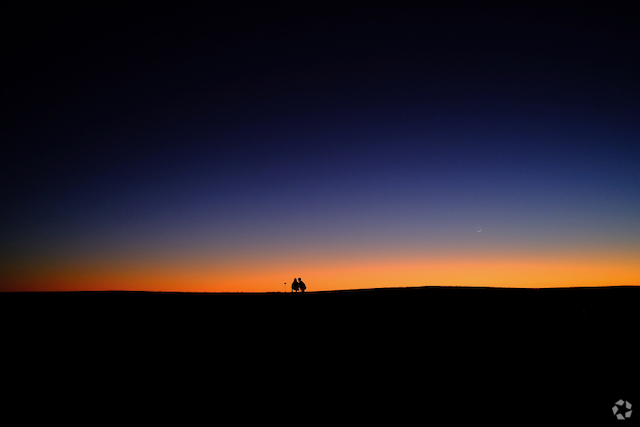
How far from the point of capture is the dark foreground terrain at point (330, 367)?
766 cm

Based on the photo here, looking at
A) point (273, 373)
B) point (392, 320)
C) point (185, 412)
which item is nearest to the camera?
point (185, 412)

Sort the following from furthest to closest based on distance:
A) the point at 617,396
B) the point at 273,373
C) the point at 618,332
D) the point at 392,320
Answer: the point at 392,320 < the point at 618,332 < the point at 273,373 < the point at 617,396

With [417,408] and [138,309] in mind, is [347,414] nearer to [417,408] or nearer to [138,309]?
[417,408]

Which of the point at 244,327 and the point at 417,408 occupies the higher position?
the point at 244,327

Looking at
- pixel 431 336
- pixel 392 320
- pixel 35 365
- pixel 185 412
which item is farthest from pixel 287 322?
pixel 35 365

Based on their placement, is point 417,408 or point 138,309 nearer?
point 417,408

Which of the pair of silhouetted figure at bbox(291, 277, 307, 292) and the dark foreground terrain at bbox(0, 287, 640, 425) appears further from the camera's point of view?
the pair of silhouetted figure at bbox(291, 277, 307, 292)

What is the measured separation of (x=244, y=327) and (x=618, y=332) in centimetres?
1421

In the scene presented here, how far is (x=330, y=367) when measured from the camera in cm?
960

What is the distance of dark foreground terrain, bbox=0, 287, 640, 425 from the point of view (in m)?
7.66

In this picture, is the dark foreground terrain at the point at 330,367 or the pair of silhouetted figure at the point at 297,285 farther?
the pair of silhouetted figure at the point at 297,285

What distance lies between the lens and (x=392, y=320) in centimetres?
1462

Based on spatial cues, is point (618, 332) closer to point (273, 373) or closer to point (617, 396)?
point (617, 396)

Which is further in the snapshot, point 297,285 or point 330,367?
point 297,285
